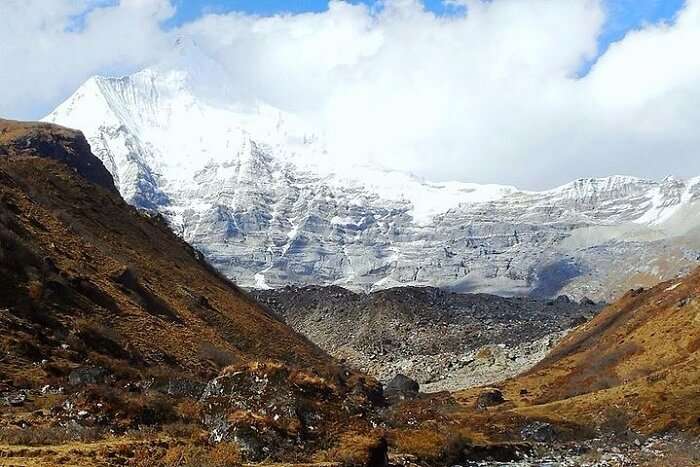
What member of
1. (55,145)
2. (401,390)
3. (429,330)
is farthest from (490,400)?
(429,330)

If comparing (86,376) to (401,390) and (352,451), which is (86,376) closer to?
(352,451)

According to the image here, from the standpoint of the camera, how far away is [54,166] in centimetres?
5569

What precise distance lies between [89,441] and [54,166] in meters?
40.9

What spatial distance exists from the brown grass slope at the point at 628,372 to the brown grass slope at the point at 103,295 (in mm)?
17861

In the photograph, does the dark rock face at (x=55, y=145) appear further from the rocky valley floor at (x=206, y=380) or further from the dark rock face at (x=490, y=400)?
the dark rock face at (x=490, y=400)

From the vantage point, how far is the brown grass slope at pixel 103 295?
3071 centimetres

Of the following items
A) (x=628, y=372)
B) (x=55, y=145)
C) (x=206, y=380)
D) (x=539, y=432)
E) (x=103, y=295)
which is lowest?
(x=539, y=432)

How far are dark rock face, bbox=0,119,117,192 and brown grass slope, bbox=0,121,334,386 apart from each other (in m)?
26.8

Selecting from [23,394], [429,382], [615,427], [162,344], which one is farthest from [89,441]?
[429,382]

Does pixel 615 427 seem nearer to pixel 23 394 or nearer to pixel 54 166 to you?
pixel 23 394

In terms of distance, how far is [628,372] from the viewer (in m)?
52.6

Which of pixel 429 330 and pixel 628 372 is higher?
pixel 429 330

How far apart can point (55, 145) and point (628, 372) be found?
68.3 meters

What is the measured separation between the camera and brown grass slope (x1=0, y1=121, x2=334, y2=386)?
1209 inches
